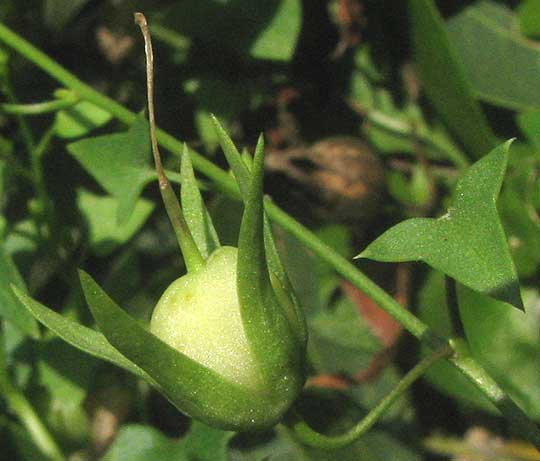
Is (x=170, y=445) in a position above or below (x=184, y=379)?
below

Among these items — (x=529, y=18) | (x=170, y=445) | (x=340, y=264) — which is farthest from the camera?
(x=529, y=18)

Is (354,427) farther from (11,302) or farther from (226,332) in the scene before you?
(11,302)

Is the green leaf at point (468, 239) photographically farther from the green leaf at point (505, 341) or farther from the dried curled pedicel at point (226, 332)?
the green leaf at point (505, 341)

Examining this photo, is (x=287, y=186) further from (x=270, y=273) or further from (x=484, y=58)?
(x=270, y=273)

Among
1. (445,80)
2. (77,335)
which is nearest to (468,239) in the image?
(77,335)

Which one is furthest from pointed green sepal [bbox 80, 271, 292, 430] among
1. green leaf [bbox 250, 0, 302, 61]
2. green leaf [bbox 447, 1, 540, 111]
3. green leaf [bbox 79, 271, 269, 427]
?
green leaf [bbox 447, 1, 540, 111]

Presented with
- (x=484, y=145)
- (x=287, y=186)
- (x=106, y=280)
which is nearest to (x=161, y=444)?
(x=106, y=280)

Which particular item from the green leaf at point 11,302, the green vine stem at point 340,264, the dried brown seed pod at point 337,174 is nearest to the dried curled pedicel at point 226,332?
the green vine stem at point 340,264

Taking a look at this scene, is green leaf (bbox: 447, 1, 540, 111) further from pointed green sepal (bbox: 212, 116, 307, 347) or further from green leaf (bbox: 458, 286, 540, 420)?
pointed green sepal (bbox: 212, 116, 307, 347)
